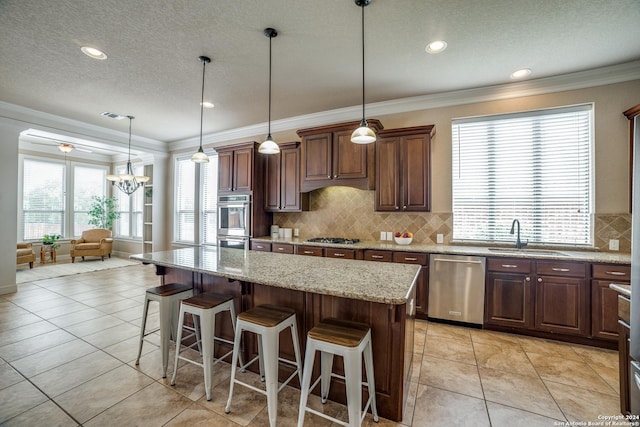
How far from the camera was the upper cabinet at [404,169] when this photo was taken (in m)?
3.55

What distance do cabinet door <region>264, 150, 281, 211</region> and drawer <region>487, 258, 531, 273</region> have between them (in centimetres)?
321

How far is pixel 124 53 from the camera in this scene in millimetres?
2758

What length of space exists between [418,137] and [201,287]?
3.20m

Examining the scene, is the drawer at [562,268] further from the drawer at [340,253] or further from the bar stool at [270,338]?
the bar stool at [270,338]

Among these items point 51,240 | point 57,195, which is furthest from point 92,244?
point 57,195

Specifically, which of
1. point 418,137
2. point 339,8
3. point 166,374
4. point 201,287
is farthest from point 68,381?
point 418,137

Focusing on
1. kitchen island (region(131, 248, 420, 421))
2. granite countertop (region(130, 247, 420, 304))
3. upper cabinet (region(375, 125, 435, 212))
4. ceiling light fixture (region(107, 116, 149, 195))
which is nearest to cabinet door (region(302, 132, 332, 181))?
upper cabinet (region(375, 125, 435, 212))

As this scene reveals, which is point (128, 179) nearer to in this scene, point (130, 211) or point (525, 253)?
point (130, 211)

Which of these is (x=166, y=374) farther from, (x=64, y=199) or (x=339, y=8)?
(x=64, y=199)

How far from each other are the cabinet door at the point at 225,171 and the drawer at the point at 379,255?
2789mm

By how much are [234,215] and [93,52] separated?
9.01 feet

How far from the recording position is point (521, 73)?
10.1 feet

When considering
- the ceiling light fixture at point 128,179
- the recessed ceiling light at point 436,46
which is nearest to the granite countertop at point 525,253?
the recessed ceiling light at point 436,46

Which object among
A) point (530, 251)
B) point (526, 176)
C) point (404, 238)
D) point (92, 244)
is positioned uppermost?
point (526, 176)
